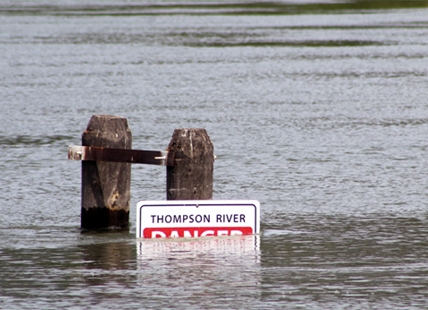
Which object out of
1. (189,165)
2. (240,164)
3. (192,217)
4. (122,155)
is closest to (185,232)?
(192,217)

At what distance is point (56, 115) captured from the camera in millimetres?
18328

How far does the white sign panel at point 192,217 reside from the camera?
29.0 ft

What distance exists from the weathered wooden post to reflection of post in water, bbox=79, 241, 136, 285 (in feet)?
1.79

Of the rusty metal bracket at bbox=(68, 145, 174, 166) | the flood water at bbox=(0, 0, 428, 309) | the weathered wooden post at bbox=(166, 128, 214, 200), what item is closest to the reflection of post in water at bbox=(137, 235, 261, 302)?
the flood water at bbox=(0, 0, 428, 309)

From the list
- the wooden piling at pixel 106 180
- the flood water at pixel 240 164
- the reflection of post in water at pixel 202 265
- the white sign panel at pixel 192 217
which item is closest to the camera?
the reflection of post in water at pixel 202 265

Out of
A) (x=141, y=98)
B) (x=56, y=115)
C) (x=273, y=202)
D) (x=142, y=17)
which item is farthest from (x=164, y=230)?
(x=142, y=17)

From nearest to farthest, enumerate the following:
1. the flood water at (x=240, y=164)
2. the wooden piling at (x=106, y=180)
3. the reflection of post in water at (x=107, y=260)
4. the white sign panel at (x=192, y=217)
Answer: the flood water at (x=240, y=164), the reflection of post in water at (x=107, y=260), the white sign panel at (x=192, y=217), the wooden piling at (x=106, y=180)

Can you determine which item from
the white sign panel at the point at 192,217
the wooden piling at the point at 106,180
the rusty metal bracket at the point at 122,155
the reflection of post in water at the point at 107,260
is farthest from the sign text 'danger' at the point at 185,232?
the wooden piling at the point at 106,180

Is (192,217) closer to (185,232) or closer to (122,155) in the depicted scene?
(185,232)

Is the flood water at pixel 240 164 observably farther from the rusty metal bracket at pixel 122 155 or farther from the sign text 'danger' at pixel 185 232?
the rusty metal bracket at pixel 122 155

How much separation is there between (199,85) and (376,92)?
3347 mm

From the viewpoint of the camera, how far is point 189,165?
29.2ft

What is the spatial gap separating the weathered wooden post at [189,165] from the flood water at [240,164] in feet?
1.25

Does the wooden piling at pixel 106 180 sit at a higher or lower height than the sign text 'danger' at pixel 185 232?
higher
